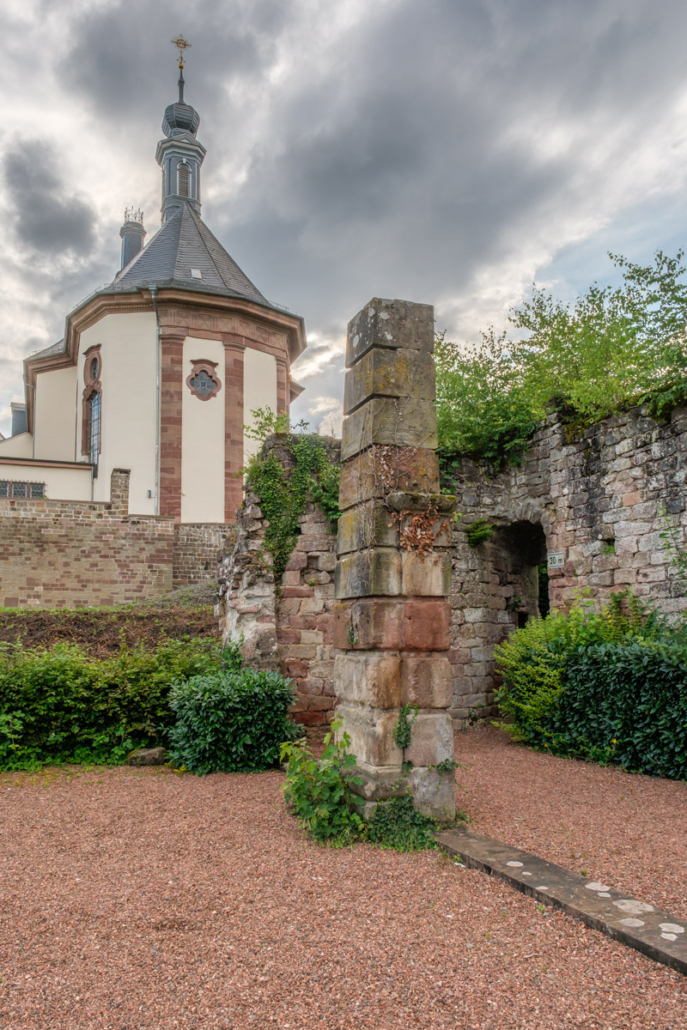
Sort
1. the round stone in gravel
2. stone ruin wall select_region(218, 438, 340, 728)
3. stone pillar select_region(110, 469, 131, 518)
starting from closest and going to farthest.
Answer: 1. the round stone in gravel
2. stone ruin wall select_region(218, 438, 340, 728)
3. stone pillar select_region(110, 469, 131, 518)

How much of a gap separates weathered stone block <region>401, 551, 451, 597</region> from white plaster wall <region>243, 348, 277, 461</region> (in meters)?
17.6

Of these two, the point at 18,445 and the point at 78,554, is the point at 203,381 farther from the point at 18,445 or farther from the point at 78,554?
the point at 18,445

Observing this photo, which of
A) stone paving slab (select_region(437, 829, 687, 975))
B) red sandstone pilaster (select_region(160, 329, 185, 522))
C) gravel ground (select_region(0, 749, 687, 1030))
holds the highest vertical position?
red sandstone pilaster (select_region(160, 329, 185, 522))

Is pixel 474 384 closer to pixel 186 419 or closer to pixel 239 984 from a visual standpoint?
pixel 239 984

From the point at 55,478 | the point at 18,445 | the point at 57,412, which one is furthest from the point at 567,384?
the point at 18,445

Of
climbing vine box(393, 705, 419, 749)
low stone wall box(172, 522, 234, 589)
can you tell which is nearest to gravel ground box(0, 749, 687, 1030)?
climbing vine box(393, 705, 419, 749)

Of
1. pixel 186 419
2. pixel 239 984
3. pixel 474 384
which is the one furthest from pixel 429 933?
pixel 186 419

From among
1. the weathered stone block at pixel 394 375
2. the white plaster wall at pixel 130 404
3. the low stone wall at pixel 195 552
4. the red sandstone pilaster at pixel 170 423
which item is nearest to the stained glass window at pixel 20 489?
the white plaster wall at pixel 130 404

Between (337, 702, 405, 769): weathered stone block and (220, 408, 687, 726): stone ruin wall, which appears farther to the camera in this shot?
(220, 408, 687, 726): stone ruin wall

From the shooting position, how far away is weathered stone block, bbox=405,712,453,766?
14.9ft

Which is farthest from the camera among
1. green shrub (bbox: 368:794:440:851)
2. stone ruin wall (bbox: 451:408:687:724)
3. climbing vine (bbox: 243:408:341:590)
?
climbing vine (bbox: 243:408:341:590)

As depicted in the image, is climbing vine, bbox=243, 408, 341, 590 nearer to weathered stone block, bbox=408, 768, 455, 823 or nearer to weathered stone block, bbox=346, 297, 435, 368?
weathered stone block, bbox=346, 297, 435, 368

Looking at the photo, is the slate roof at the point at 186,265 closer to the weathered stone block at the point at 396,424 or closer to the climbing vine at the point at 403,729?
the weathered stone block at the point at 396,424

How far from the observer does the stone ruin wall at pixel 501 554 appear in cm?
782
